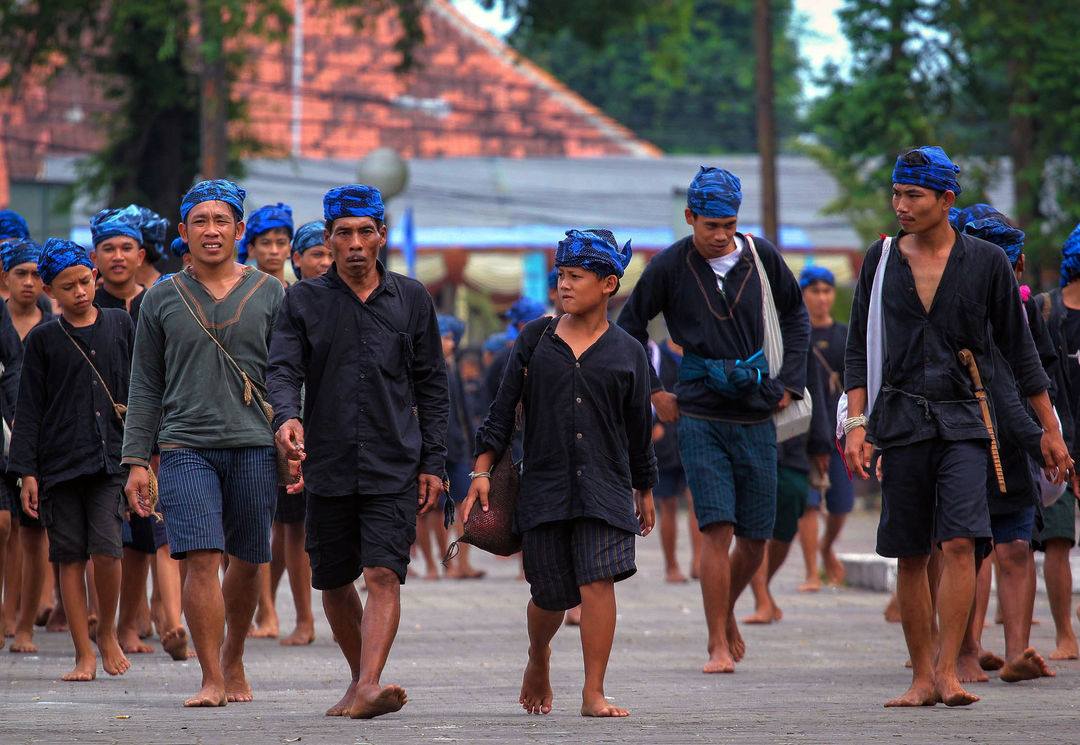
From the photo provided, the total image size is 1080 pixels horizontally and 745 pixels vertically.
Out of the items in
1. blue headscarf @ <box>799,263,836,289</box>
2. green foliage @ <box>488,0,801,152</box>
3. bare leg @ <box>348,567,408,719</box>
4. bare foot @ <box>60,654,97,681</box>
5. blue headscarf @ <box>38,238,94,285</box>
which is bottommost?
bare foot @ <box>60,654,97,681</box>

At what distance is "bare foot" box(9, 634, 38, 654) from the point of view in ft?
31.2

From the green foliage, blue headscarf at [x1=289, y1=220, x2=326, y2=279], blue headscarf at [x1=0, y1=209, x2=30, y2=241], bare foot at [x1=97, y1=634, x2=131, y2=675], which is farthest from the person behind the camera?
the green foliage

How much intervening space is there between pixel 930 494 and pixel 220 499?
2842 mm

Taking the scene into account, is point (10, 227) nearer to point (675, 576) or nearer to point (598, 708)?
point (598, 708)

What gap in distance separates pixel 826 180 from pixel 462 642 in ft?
140

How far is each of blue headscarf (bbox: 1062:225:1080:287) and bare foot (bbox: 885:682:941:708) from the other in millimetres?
2685

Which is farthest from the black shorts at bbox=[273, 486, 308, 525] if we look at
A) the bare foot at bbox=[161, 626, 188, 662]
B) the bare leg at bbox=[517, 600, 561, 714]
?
the bare leg at bbox=[517, 600, 561, 714]

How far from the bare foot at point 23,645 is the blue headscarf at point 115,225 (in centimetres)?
217

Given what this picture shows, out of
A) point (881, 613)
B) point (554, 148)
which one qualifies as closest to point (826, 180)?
point (554, 148)

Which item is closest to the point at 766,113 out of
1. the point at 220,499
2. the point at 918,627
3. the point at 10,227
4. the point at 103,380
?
the point at 10,227

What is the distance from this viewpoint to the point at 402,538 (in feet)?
22.3

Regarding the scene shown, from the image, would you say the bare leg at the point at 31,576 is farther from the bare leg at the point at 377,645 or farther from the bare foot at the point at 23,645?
the bare leg at the point at 377,645

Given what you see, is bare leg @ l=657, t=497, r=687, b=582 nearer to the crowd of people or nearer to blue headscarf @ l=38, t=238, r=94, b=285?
the crowd of people

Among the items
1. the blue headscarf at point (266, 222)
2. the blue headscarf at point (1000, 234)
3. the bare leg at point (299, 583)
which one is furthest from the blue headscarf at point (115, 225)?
the blue headscarf at point (1000, 234)
